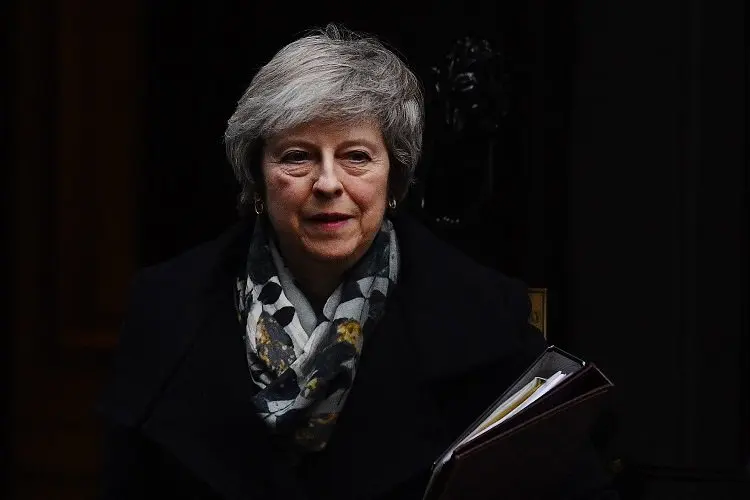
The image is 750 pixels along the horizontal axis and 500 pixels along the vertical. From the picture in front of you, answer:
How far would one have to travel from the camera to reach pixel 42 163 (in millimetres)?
3496

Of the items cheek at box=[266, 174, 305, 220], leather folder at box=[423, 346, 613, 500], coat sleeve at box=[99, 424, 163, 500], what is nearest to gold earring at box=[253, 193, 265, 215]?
cheek at box=[266, 174, 305, 220]

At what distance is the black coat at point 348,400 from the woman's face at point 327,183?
0.61 ft

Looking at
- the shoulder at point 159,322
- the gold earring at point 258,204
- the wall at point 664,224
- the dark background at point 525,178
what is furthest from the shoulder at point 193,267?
the wall at point 664,224

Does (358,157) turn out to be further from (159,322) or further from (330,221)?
(159,322)

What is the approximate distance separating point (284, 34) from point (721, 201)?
1183 millimetres

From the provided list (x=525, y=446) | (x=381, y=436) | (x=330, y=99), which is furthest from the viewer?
(x=381, y=436)

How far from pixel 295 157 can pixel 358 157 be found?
0.35 ft

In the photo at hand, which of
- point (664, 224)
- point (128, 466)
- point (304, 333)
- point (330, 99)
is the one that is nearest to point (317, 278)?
point (304, 333)

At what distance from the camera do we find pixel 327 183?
2051mm

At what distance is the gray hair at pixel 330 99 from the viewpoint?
2.05 meters

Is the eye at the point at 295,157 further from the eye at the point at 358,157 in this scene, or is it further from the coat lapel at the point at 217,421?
the coat lapel at the point at 217,421

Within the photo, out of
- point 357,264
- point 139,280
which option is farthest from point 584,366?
point 139,280

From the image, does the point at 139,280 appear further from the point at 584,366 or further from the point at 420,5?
the point at 420,5

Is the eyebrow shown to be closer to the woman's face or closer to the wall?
the woman's face
